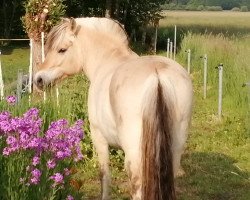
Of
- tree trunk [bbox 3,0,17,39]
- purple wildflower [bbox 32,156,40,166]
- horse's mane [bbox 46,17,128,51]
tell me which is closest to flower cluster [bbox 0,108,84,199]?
purple wildflower [bbox 32,156,40,166]

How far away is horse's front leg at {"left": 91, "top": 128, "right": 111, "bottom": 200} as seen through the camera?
4961 millimetres

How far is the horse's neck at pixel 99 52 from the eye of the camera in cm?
506

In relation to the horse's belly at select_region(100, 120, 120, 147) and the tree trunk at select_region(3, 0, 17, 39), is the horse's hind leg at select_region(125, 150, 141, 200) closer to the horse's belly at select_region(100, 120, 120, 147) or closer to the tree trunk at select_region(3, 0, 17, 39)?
the horse's belly at select_region(100, 120, 120, 147)

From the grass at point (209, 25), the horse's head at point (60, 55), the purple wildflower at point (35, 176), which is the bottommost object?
the grass at point (209, 25)

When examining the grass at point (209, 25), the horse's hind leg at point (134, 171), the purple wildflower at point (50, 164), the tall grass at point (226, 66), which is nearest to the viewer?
the purple wildflower at point (50, 164)

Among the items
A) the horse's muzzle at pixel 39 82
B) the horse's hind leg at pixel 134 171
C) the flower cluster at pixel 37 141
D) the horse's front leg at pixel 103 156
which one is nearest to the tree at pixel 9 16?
the horse's muzzle at pixel 39 82

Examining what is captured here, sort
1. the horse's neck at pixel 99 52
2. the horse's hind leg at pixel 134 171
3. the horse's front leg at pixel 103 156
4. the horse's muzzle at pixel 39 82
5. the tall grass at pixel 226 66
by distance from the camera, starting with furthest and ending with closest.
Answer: the tall grass at pixel 226 66
the horse's muzzle at pixel 39 82
the horse's neck at pixel 99 52
the horse's front leg at pixel 103 156
the horse's hind leg at pixel 134 171

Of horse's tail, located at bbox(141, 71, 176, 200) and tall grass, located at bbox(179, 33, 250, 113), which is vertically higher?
horse's tail, located at bbox(141, 71, 176, 200)

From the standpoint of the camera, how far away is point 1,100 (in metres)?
5.61

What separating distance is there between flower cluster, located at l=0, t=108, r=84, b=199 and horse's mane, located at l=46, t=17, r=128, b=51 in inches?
62.7

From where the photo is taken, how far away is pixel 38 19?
11.9 m

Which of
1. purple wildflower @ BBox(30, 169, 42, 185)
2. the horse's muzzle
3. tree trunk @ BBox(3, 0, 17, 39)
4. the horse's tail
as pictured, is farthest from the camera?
tree trunk @ BBox(3, 0, 17, 39)

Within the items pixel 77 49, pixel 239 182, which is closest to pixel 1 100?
pixel 77 49

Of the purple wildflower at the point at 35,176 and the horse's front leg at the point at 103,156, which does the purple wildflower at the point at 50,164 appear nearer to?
the purple wildflower at the point at 35,176
